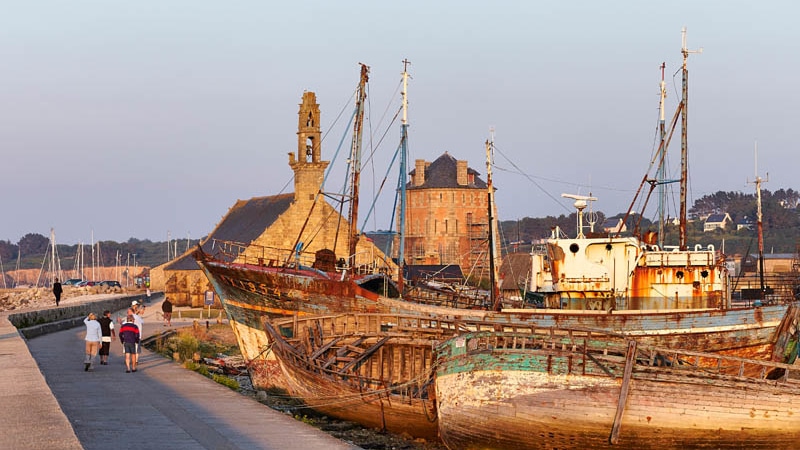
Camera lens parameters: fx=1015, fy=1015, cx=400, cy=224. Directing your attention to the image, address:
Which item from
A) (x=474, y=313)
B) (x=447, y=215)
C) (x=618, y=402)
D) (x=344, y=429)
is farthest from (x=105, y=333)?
(x=447, y=215)

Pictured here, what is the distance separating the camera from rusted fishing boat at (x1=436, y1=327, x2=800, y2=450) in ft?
63.3

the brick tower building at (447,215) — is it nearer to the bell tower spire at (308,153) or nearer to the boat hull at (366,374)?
the bell tower spire at (308,153)

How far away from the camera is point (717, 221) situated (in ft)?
509

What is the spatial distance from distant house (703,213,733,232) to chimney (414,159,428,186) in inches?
2554

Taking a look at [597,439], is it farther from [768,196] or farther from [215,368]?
[768,196]

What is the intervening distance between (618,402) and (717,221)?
469 ft

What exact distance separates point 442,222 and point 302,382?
239ft

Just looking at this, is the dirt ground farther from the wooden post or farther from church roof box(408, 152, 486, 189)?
church roof box(408, 152, 486, 189)

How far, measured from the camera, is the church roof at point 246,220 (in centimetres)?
6806

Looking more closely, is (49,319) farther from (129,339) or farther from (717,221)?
(717,221)

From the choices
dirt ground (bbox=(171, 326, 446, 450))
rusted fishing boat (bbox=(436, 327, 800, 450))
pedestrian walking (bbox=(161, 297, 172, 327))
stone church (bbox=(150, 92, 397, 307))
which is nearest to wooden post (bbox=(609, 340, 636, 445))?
rusted fishing boat (bbox=(436, 327, 800, 450))

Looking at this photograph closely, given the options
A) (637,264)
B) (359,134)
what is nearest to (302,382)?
(637,264)

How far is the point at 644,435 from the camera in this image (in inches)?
760

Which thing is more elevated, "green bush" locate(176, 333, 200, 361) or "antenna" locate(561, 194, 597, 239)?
"antenna" locate(561, 194, 597, 239)
